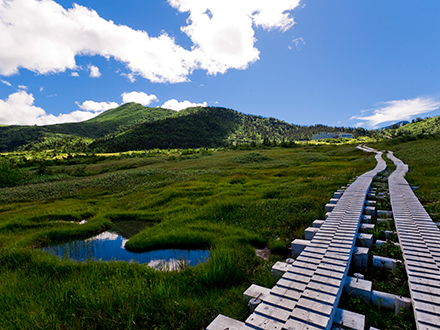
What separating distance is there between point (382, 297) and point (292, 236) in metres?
4.25

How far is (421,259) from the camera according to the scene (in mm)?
5219

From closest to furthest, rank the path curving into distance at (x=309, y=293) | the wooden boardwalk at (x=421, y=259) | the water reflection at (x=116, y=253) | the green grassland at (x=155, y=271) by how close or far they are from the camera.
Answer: the path curving into distance at (x=309, y=293), the wooden boardwalk at (x=421, y=259), the green grassland at (x=155, y=271), the water reflection at (x=116, y=253)

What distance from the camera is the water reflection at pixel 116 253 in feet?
27.8

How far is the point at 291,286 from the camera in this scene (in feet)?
14.6

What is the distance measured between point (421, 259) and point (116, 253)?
35.2 ft

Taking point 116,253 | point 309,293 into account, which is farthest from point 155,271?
point 309,293

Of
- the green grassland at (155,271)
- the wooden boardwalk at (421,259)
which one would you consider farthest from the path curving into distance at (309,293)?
the wooden boardwalk at (421,259)

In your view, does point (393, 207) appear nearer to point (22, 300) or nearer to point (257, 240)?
point (257, 240)

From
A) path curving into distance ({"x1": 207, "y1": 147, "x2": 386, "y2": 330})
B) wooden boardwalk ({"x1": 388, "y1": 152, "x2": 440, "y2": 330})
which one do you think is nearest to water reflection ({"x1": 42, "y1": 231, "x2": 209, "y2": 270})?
path curving into distance ({"x1": 207, "y1": 147, "x2": 386, "y2": 330})

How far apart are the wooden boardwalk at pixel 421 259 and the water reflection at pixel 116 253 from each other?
5770 millimetres

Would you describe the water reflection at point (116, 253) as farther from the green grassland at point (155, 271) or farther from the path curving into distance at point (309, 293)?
the path curving into distance at point (309, 293)

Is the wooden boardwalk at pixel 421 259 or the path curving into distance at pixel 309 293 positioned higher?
the path curving into distance at pixel 309 293

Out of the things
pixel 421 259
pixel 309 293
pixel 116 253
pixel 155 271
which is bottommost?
pixel 116 253

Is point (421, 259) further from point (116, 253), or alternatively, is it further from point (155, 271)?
point (116, 253)
